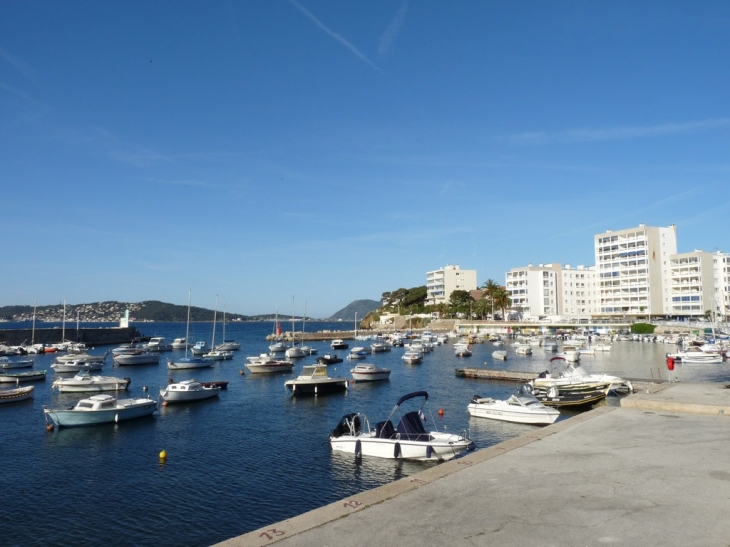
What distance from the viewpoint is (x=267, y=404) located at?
44719 mm

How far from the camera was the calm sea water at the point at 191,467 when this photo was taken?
63.4ft

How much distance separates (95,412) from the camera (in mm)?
35500

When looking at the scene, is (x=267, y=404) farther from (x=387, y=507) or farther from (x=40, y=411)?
(x=387, y=507)

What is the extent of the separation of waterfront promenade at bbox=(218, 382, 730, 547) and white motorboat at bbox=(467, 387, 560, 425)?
1247 centimetres

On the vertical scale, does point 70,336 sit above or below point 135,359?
above

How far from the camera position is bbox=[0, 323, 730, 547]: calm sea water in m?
19.3

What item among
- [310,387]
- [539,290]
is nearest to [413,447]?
[310,387]

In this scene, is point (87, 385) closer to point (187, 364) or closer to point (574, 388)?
point (187, 364)

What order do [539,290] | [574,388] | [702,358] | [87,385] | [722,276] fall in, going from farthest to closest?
[539,290] < [722,276] < [702,358] < [87,385] < [574,388]

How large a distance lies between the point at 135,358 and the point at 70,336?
198ft

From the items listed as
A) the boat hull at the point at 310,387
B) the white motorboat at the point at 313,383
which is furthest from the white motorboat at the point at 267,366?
the boat hull at the point at 310,387

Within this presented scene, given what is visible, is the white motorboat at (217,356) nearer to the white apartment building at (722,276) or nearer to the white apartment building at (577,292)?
the white apartment building at (577,292)

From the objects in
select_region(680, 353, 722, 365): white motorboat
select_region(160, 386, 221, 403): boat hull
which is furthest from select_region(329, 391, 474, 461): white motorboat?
select_region(680, 353, 722, 365): white motorboat

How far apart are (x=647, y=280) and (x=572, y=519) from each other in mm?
150454
